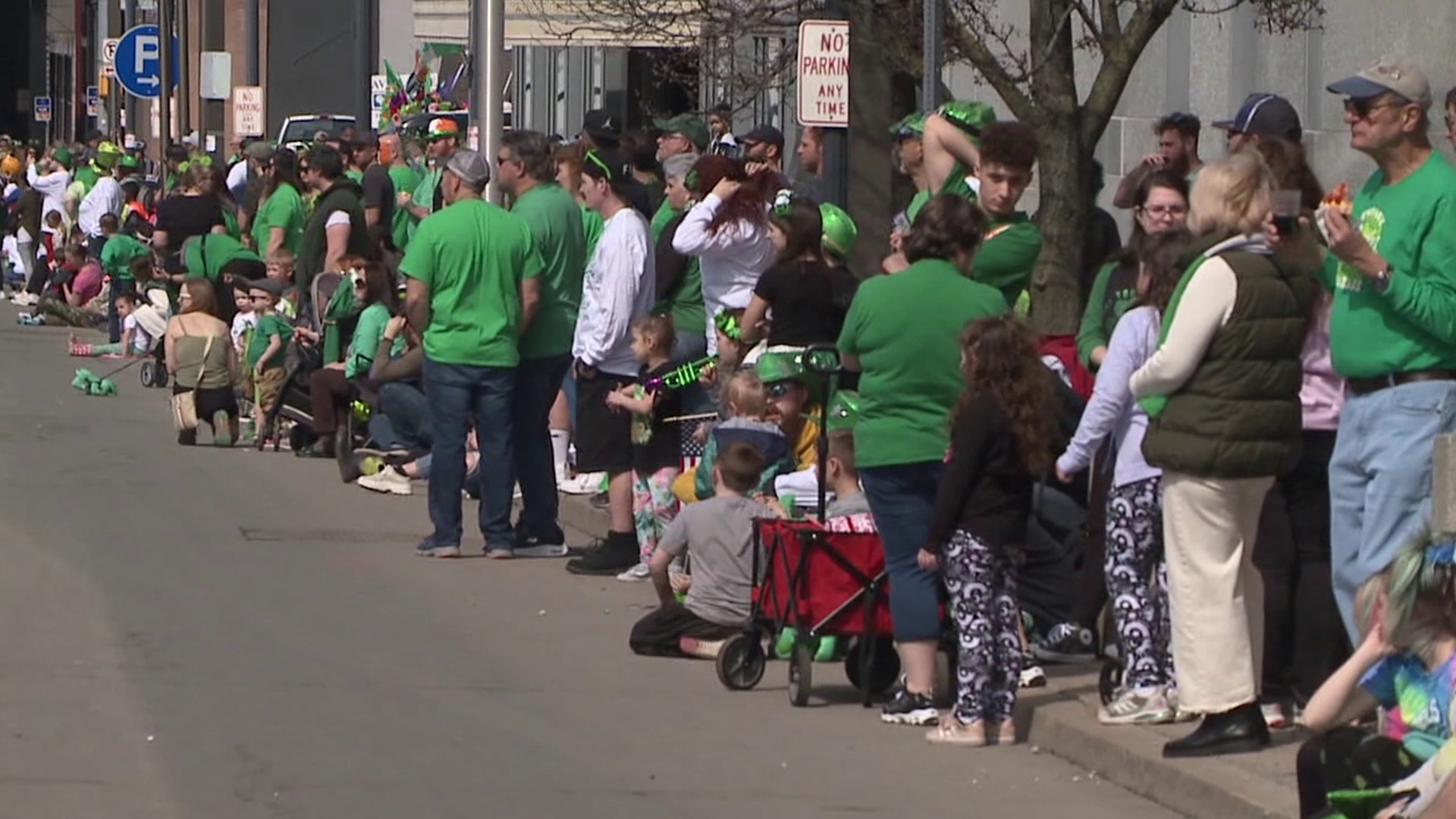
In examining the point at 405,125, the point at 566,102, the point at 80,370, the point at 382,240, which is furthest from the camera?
the point at 566,102

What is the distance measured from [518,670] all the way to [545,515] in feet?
10.9

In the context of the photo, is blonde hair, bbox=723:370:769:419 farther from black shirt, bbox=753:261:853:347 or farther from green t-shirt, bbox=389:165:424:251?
green t-shirt, bbox=389:165:424:251

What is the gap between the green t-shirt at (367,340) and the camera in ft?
53.3

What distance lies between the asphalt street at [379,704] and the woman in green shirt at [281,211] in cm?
610

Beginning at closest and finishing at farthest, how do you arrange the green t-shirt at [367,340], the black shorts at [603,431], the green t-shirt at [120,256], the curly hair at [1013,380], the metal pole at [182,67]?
the curly hair at [1013,380] → the black shorts at [603,431] → the green t-shirt at [367,340] → the green t-shirt at [120,256] → the metal pole at [182,67]

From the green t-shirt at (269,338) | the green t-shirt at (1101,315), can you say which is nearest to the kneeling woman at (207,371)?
the green t-shirt at (269,338)

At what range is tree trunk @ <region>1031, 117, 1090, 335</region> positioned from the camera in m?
13.2

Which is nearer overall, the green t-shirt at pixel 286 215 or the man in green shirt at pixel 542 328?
the man in green shirt at pixel 542 328

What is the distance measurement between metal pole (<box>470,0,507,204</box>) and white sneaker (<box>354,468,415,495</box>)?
7.88 ft

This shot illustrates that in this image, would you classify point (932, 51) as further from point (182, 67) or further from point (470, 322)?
point (182, 67)

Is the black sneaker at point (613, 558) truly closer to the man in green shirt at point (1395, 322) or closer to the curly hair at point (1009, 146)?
the curly hair at point (1009, 146)

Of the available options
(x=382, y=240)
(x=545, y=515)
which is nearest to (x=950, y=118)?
(x=545, y=515)

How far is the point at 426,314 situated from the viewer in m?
12.7

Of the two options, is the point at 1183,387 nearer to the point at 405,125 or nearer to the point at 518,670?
the point at 518,670
